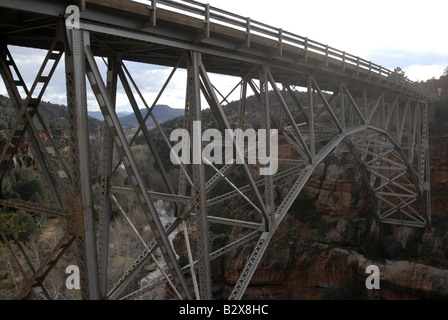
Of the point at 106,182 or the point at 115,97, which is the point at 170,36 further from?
the point at 106,182

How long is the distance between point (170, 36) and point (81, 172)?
274 cm

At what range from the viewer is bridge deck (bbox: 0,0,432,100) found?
14.7 ft

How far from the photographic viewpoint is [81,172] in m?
4.22

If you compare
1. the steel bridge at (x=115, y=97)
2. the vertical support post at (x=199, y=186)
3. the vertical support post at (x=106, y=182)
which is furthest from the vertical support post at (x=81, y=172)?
the vertical support post at (x=199, y=186)

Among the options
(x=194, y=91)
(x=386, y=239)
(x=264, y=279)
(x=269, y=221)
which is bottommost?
(x=264, y=279)

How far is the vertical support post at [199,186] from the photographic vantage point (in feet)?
18.6

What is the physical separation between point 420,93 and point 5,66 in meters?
19.9

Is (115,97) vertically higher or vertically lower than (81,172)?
higher

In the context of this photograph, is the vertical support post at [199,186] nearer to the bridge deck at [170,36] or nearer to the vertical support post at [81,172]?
the bridge deck at [170,36]

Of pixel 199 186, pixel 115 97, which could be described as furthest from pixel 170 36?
pixel 199 186

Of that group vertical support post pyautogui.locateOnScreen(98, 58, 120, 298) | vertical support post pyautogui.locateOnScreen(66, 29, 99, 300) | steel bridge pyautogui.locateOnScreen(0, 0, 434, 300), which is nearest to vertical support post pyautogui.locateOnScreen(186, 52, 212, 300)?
steel bridge pyautogui.locateOnScreen(0, 0, 434, 300)

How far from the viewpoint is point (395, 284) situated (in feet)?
54.6

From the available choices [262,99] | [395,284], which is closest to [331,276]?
[395,284]
